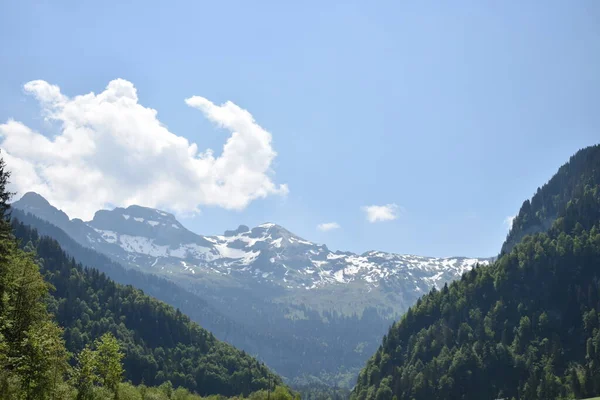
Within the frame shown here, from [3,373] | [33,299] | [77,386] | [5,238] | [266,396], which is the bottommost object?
[266,396]

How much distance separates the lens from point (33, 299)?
86250 mm

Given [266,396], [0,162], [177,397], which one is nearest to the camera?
[0,162]

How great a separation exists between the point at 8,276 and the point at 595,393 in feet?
658

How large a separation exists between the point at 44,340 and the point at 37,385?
18.3ft

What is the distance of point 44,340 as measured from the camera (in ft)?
225

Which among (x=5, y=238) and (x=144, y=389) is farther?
(x=144, y=389)

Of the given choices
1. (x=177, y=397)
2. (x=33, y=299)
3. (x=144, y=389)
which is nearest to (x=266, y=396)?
(x=177, y=397)

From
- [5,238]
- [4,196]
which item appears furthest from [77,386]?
[4,196]

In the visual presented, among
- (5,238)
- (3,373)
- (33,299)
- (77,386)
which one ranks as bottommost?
(77,386)

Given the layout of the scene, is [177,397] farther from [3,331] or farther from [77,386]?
[3,331]

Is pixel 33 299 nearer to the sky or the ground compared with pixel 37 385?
nearer to the sky

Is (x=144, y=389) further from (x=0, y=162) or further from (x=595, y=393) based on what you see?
(x=595, y=393)

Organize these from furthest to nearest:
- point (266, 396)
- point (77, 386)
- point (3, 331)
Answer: point (266, 396) < point (77, 386) < point (3, 331)

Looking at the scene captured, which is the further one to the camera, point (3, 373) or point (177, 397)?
point (177, 397)
